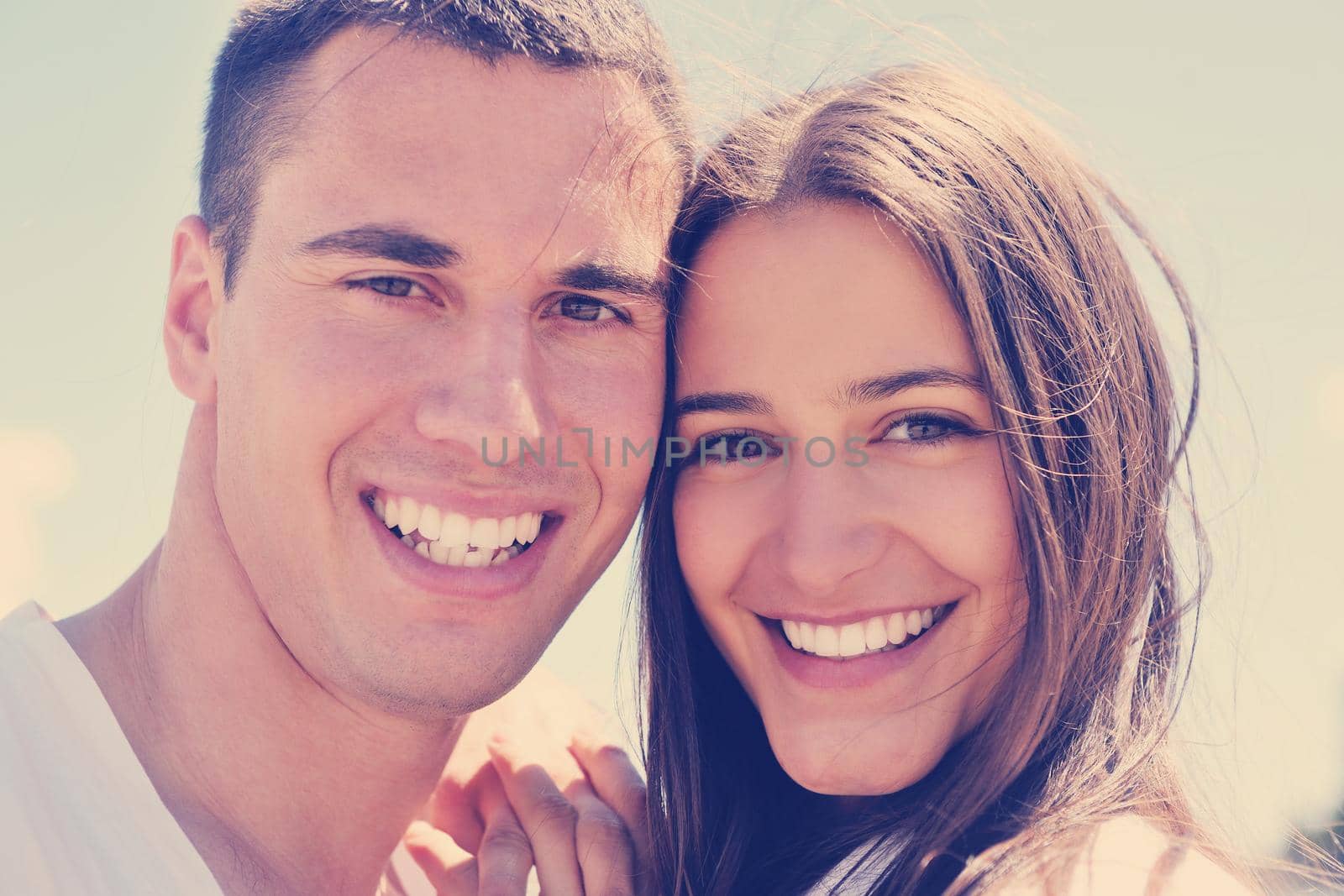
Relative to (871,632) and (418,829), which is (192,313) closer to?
(418,829)

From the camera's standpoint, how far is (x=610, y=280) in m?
2.98

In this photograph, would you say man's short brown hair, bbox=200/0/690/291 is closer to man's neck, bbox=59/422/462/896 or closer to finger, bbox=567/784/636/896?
man's neck, bbox=59/422/462/896

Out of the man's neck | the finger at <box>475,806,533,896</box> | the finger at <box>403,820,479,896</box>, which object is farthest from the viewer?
the finger at <box>403,820,479,896</box>

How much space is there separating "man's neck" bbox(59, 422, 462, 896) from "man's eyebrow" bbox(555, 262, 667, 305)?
109cm

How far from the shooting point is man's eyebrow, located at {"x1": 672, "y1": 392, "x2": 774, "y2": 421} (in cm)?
295

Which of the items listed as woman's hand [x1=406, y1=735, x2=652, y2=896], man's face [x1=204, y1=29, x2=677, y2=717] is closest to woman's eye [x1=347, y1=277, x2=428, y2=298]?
man's face [x1=204, y1=29, x2=677, y2=717]

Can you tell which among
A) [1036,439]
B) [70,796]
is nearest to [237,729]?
[70,796]

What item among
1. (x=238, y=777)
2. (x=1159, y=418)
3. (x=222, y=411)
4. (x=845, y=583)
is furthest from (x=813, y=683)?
(x=222, y=411)

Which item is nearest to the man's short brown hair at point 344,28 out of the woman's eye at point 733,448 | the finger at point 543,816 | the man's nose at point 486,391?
the man's nose at point 486,391

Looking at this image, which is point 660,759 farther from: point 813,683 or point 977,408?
point 977,408

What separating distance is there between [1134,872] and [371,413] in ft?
6.26

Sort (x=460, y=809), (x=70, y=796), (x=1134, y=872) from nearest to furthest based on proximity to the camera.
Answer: (x=1134, y=872) < (x=70, y=796) < (x=460, y=809)

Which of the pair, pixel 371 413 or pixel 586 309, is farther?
pixel 586 309

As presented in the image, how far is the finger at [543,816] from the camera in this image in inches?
117
